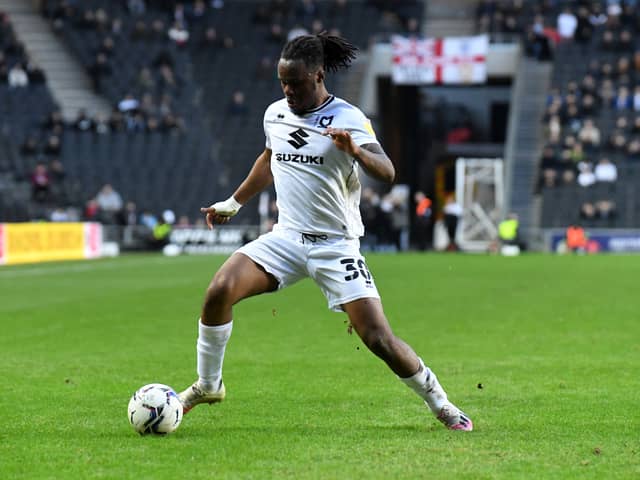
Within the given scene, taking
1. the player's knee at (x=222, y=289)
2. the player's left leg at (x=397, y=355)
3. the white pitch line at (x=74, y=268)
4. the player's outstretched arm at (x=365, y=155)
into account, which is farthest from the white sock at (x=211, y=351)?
the white pitch line at (x=74, y=268)

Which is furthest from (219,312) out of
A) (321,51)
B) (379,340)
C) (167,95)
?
(167,95)

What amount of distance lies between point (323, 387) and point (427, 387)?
2125 mm

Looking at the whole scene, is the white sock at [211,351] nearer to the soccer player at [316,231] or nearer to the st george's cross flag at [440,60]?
the soccer player at [316,231]

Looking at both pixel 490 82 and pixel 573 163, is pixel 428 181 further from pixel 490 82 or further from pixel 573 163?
pixel 573 163

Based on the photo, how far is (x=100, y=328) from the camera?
559 inches

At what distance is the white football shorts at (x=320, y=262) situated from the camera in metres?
7.22

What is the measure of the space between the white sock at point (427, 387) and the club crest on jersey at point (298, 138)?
58.2 inches

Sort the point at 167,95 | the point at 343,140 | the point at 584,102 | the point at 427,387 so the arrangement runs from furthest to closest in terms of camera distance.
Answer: the point at 167,95, the point at 584,102, the point at 427,387, the point at 343,140

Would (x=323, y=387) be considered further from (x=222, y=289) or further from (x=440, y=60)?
(x=440, y=60)

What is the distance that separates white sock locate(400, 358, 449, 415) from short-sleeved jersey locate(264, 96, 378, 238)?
0.93 metres

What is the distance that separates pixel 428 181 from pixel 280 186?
148 feet

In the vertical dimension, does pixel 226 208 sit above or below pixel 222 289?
above

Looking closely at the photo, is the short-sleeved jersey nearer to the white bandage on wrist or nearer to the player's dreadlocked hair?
the player's dreadlocked hair

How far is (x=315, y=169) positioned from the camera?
726 cm
